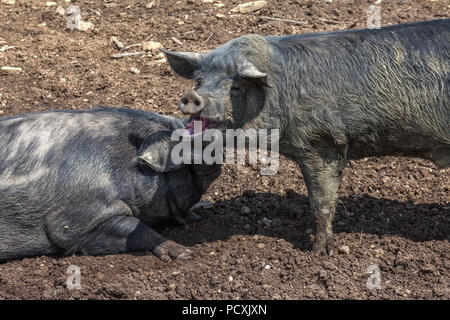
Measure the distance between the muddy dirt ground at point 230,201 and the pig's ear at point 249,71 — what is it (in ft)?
4.37

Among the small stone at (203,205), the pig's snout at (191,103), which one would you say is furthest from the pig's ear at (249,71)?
the small stone at (203,205)

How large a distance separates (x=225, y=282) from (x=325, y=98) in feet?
4.48

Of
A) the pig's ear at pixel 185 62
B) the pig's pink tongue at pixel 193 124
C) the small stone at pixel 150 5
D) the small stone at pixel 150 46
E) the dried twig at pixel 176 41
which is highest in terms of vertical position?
the small stone at pixel 150 5

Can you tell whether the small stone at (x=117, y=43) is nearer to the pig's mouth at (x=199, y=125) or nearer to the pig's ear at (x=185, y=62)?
the pig's ear at (x=185, y=62)

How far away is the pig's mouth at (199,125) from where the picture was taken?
13.4 ft

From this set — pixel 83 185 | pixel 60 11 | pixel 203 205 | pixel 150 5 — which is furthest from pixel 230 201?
pixel 60 11

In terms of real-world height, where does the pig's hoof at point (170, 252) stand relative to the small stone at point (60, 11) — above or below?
below

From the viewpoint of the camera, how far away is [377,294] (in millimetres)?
4215

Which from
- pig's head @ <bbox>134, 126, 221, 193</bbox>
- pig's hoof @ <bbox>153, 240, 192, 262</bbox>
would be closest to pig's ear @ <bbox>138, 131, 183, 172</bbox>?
pig's head @ <bbox>134, 126, 221, 193</bbox>

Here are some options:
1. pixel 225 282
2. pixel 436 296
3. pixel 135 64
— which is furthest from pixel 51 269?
pixel 135 64

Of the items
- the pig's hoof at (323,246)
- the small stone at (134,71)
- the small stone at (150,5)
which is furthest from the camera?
the small stone at (150,5)

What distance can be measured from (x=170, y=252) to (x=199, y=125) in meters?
1.09

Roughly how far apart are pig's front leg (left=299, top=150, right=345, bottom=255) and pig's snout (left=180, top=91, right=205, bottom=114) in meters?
0.91

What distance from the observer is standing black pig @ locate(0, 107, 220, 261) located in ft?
15.4
